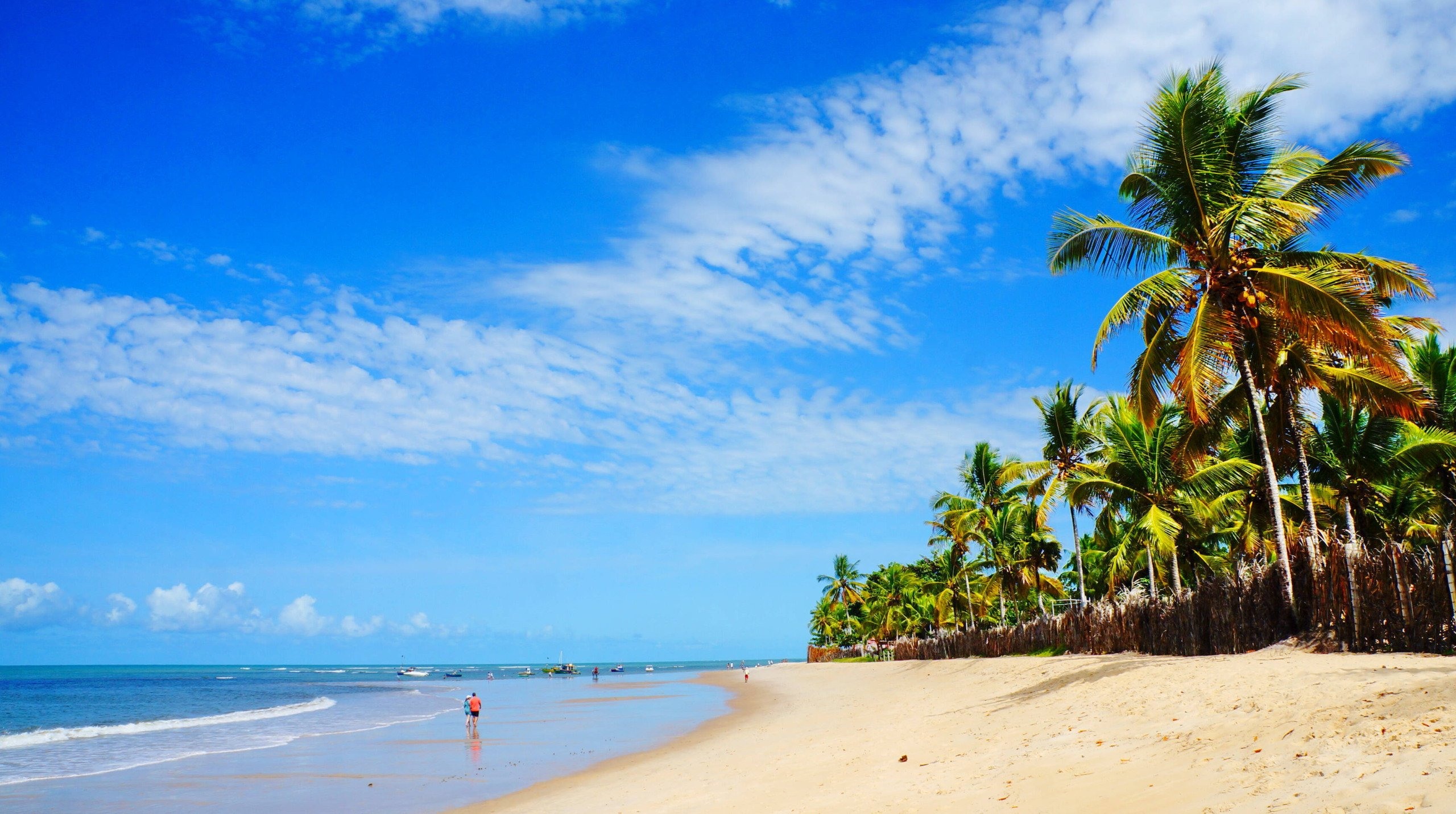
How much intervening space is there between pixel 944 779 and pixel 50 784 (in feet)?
57.9

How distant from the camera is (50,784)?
16.2 meters

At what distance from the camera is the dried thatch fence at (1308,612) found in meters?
10.2

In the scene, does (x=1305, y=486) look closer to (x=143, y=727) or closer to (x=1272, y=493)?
(x=1272, y=493)

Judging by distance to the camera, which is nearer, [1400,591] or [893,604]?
[1400,591]

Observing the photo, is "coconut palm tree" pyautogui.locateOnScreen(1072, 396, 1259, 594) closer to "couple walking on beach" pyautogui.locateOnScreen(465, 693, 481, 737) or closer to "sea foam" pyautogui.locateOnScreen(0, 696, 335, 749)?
"couple walking on beach" pyautogui.locateOnScreen(465, 693, 481, 737)

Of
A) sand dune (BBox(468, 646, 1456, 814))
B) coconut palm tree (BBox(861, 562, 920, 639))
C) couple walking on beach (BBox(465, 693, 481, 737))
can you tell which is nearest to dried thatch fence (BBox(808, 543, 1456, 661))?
sand dune (BBox(468, 646, 1456, 814))

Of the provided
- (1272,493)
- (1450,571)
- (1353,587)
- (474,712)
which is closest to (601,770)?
(474,712)

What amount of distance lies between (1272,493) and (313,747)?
923 inches

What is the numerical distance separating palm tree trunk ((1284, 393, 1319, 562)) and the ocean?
538 inches

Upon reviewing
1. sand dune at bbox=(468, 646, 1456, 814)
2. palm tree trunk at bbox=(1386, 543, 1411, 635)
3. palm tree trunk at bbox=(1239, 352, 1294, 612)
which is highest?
palm tree trunk at bbox=(1239, 352, 1294, 612)

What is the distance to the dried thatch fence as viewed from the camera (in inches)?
403

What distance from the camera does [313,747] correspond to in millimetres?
22234

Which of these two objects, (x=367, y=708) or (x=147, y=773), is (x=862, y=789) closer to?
(x=147, y=773)

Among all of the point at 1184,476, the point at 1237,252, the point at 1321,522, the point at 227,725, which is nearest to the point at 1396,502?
the point at 1321,522
